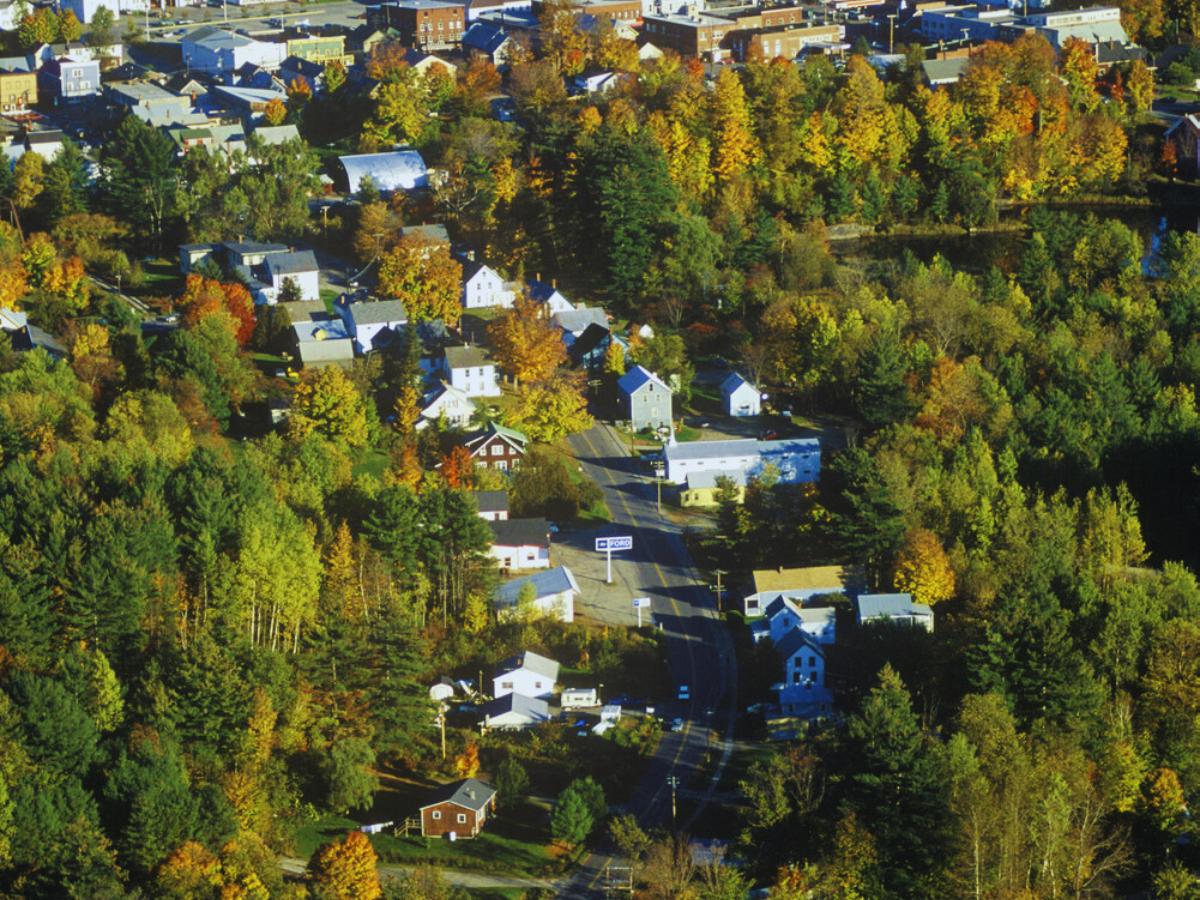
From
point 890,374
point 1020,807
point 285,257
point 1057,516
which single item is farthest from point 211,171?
point 1020,807

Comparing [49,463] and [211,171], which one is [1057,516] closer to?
[49,463]

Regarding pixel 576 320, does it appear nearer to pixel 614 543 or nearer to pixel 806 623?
pixel 614 543

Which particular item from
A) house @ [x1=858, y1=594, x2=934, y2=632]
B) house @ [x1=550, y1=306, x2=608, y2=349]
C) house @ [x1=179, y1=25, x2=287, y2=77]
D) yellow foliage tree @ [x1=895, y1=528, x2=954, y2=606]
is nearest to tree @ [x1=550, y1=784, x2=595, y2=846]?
house @ [x1=858, y1=594, x2=934, y2=632]

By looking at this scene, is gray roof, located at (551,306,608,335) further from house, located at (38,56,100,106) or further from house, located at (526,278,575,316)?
house, located at (38,56,100,106)

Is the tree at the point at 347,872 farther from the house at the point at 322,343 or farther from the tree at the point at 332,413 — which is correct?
the house at the point at 322,343

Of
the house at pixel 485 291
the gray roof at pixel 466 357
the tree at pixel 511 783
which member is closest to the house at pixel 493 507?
the gray roof at pixel 466 357
